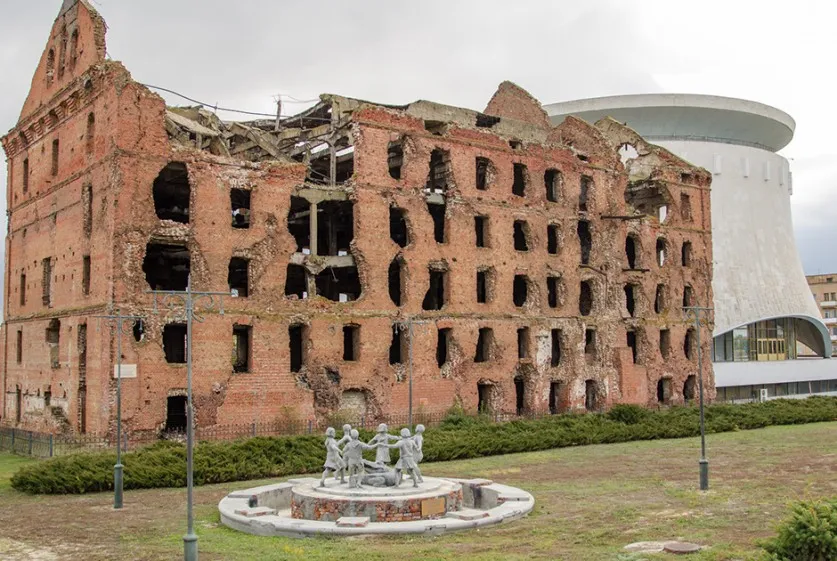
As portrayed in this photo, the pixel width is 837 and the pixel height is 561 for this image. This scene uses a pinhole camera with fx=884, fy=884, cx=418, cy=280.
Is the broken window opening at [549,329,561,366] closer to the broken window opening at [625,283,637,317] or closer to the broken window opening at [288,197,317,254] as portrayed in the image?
the broken window opening at [625,283,637,317]

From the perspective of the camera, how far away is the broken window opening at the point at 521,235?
4022cm

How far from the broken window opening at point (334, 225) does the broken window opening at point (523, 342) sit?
858 centimetres

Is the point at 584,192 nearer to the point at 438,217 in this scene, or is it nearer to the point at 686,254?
the point at 686,254

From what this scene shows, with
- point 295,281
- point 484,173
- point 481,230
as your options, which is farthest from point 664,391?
point 295,281

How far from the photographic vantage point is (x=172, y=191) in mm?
36219

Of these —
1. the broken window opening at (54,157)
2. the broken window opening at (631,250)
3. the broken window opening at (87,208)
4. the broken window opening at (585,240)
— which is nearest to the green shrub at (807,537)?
the broken window opening at (87,208)

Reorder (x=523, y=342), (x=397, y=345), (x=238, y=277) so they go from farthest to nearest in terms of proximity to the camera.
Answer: (x=238, y=277)
(x=523, y=342)
(x=397, y=345)

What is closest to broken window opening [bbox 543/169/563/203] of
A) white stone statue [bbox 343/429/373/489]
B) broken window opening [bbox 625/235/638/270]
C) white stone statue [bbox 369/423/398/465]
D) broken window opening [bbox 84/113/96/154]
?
broken window opening [bbox 625/235/638/270]

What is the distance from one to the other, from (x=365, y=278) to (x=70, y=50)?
565 inches

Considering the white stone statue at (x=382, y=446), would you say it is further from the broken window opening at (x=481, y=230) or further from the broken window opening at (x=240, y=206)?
the broken window opening at (x=481, y=230)

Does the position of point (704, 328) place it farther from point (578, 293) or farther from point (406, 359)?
point (406, 359)

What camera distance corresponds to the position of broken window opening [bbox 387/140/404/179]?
37.4 metres

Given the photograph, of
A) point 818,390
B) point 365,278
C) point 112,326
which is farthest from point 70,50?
point 818,390

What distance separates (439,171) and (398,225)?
14.8 ft
